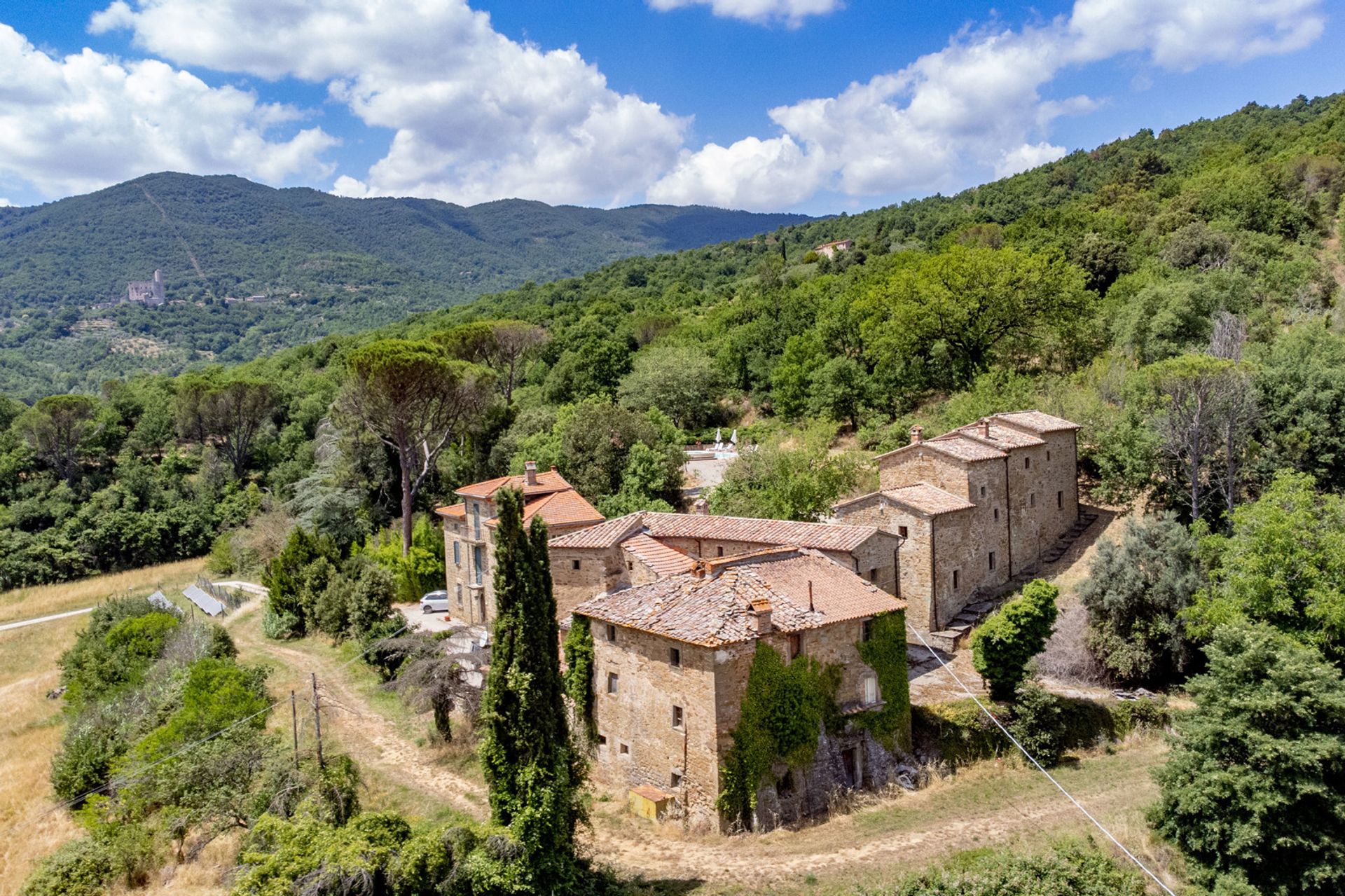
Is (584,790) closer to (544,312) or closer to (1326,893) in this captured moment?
(1326,893)

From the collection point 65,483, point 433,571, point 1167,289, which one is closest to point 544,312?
point 65,483

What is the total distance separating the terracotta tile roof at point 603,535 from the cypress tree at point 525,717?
8.49m

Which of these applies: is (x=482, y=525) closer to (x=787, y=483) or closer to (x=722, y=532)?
(x=722, y=532)

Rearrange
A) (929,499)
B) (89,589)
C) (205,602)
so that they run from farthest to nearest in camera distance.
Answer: (89,589)
(205,602)
(929,499)

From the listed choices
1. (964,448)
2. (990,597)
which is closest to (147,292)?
(964,448)

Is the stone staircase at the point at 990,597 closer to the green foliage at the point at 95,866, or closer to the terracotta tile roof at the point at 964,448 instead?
the terracotta tile roof at the point at 964,448

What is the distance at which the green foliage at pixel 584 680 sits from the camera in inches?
912

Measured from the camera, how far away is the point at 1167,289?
44250 millimetres

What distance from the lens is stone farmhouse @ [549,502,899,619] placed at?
26062mm

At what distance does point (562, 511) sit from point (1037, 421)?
1992cm

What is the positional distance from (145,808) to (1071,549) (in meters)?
33.0

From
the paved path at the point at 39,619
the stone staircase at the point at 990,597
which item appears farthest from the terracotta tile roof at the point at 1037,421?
the paved path at the point at 39,619

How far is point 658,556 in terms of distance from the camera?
2588 cm

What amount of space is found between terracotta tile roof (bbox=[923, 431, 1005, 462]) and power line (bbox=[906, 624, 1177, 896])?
6452 mm
